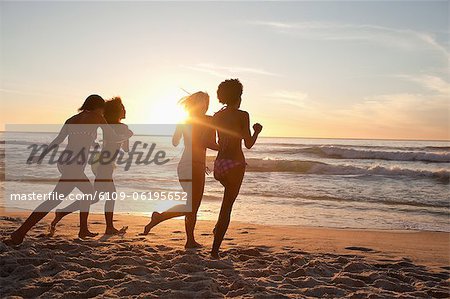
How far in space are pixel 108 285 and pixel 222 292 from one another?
3.55 ft

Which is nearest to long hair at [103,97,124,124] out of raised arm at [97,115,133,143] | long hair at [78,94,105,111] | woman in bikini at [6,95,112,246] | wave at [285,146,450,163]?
raised arm at [97,115,133,143]

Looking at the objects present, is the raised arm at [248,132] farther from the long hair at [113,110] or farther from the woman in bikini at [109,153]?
the long hair at [113,110]

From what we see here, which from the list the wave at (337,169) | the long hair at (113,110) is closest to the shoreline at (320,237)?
the long hair at (113,110)

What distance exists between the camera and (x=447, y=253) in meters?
6.46

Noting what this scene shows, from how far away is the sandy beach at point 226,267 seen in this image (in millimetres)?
4078

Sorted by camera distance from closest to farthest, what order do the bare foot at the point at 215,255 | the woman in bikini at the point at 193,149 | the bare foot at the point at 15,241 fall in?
the bare foot at the point at 215,255 → the bare foot at the point at 15,241 → the woman in bikini at the point at 193,149

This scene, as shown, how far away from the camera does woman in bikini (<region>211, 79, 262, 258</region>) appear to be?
500 centimetres

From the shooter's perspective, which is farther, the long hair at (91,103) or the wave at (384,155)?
the wave at (384,155)

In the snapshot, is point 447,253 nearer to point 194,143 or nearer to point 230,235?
point 230,235

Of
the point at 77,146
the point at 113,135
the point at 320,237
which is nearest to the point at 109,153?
the point at 113,135

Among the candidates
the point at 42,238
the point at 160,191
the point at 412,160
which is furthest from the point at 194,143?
the point at 412,160

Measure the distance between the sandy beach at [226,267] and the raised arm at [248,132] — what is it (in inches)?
55.6

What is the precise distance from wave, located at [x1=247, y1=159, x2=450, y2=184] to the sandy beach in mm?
14455

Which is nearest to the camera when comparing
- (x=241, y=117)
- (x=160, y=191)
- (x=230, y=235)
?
(x=241, y=117)
